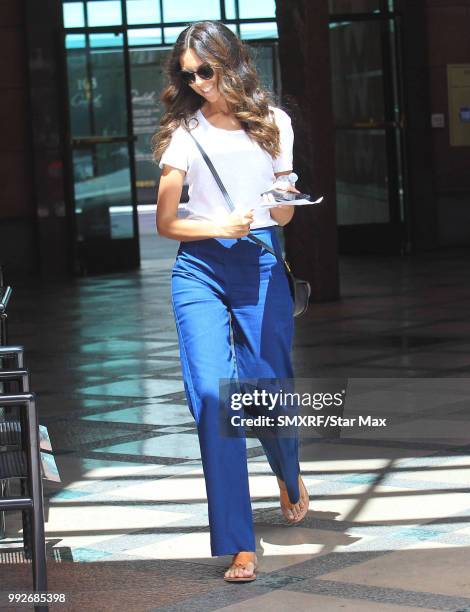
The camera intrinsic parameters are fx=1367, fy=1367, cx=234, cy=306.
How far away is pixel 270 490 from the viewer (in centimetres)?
537

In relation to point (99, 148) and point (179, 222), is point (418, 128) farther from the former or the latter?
point (179, 222)

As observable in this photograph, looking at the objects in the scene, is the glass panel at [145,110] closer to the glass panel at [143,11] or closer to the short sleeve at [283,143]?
the glass panel at [143,11]

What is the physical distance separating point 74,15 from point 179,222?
15174 mm

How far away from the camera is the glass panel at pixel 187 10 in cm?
2122

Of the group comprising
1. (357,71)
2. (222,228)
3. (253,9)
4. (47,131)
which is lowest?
(222,228)

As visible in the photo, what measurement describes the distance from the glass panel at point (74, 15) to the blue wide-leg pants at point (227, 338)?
49.1 ft

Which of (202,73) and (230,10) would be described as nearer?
(202,73)

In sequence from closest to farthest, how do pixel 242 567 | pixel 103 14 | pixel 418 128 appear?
1. pixel 242 567
2. pixel 103 14
3. pixel 418 128

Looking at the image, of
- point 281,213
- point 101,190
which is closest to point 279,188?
point 281,213

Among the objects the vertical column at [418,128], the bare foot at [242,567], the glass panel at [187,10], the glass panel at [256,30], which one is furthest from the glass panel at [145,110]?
the bare foot at [242,567]

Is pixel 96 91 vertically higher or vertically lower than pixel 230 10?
lower

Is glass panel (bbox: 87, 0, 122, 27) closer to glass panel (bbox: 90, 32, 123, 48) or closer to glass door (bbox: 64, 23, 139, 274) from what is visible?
glass door (bbox: 64, 23, 139, 274)

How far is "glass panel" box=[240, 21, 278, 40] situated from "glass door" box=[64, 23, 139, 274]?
8.06 ft

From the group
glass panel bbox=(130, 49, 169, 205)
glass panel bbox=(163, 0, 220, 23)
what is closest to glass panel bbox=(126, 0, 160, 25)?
glass panel bbox=(163, 0, 220, 23)
